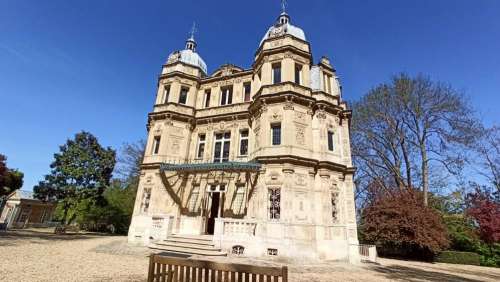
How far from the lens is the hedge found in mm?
Answer: 18344

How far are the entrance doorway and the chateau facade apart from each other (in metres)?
0.07

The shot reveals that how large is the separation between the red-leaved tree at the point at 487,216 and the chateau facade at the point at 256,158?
41.0 feet

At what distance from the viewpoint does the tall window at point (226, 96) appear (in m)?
18.7

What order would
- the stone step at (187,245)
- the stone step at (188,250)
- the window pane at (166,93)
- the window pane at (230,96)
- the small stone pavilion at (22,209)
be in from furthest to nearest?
1. the small stone pavilion at (22,209)
2. the window pane at (166,93)
3. the window pane at (230,96)
4. the stone step at (187,245)
5. the stone step at (188,250)

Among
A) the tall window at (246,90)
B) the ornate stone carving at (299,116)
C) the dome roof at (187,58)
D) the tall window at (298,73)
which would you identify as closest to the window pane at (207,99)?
the dome roof at (187,58)

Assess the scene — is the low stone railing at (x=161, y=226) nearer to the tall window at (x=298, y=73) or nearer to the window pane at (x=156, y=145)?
the window pane at (x=156, y=145)

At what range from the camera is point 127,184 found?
2933 centimetres

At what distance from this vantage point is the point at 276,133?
577 inches

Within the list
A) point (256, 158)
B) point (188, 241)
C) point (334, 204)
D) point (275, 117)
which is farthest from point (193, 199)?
point (334, 204)

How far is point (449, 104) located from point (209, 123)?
20057 millimetres

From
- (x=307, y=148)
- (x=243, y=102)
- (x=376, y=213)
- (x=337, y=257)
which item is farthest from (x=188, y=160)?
(x=376, y=213)

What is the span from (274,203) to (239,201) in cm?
287

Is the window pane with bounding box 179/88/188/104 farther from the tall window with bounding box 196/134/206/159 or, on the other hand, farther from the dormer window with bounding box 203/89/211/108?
the tall window with bounding box 196/134/206/159

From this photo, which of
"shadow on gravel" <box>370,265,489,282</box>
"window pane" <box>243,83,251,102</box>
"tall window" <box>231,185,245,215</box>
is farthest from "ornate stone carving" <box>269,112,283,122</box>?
"shadow on gravel" <box>370,265,489,282</box>
